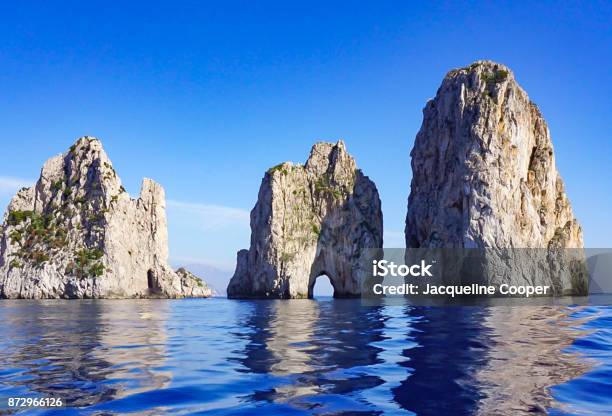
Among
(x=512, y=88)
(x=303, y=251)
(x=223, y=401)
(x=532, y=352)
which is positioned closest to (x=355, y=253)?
(x=303, y=251)

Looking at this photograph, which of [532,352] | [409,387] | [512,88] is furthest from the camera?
[512,88]

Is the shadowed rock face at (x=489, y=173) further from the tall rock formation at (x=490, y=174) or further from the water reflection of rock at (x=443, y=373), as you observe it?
the water reflection of rock at (x=443, y=373)

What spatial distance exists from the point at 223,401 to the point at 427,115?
95.1 meters

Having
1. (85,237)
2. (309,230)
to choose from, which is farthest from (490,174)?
(85,237)

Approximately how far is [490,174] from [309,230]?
42135 millimetres

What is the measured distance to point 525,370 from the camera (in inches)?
461

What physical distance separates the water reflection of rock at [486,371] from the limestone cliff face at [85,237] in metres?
102

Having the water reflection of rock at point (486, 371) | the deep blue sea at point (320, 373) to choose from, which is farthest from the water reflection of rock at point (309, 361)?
the water reflection of rock at point (486, 371)

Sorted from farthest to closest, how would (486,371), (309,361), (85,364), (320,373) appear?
(309,361), (85,364), (320,373), (486,371)

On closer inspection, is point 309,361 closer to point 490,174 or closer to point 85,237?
point 490,174

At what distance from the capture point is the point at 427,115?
97.5 meters

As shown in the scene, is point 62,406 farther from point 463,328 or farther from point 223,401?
point 463,328

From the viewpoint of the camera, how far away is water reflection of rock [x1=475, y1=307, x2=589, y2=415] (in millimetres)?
8531

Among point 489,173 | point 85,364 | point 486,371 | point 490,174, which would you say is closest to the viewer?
point 486,371
